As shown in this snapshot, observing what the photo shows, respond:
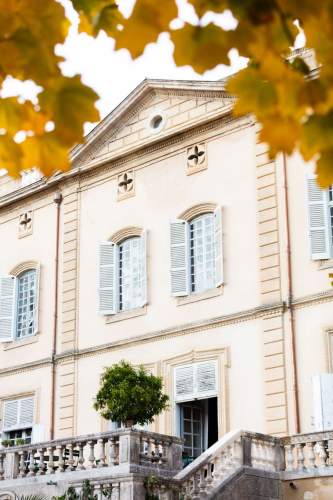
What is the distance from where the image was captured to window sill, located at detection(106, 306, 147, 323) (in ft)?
62.2

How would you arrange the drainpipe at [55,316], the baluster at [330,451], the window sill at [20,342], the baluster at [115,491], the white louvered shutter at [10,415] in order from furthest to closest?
the window sill at [20,342] < the white louvered shutter at [10,415] < the drainpipe at [55,316] < the baluster at [330,451] < the baluster at [115,491]

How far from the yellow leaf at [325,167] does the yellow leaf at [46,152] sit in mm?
796

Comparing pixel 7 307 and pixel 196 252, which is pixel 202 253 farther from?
pixel 7 307

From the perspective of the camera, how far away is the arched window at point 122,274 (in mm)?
19266

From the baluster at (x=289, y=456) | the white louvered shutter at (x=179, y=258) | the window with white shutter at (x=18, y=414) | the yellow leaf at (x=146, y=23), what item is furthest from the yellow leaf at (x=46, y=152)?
the window with white shutter at (x=18, y=414)

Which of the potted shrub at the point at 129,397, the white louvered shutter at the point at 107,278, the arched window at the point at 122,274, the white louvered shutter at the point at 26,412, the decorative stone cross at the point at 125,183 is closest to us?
the potted shrub at the point at 129,397

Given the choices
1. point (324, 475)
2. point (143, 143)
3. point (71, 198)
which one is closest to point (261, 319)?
point (324, 475)

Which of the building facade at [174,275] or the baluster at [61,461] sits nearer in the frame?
the baluster at [61,461]

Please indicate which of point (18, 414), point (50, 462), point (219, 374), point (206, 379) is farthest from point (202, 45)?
point (18, 414)

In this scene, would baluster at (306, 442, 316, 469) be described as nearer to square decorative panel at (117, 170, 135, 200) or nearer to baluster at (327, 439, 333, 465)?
baluster at (327, 439, 333, 465)

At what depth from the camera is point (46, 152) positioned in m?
3.07

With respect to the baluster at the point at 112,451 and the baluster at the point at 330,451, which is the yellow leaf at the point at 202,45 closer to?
the baluster at the point at 112,451

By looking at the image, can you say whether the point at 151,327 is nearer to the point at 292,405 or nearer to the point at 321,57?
the point at 292,405

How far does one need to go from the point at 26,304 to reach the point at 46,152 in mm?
18777
